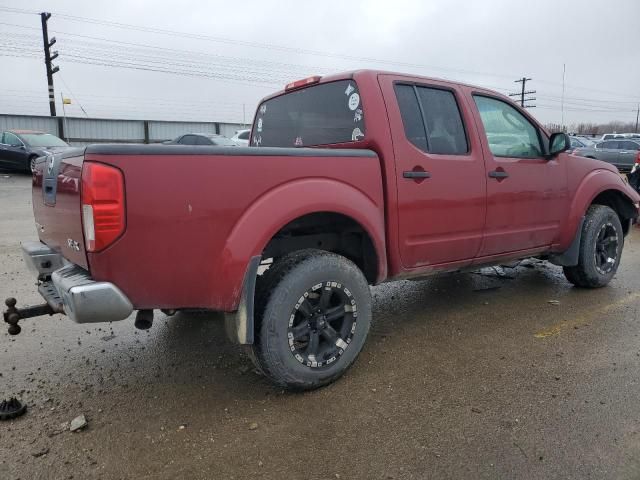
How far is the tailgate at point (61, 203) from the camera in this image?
8.07ft

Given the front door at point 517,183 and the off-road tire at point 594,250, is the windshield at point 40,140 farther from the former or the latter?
the off-road tire at point 594,250

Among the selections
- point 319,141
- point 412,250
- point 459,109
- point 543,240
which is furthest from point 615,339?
point 319,141

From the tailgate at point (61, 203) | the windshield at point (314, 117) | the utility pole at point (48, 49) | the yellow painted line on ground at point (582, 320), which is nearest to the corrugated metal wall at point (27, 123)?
the utility pole at point (48, 49)

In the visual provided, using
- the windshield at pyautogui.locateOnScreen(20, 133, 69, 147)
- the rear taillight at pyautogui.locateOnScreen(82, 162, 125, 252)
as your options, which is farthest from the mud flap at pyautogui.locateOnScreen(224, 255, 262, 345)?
the windshield at pyautogui.locateOnScreen(20, 133, 69, 147)

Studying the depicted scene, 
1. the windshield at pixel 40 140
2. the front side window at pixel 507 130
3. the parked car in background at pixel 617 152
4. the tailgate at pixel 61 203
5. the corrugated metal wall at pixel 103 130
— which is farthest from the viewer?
the corrugated metal wall at pixel 103 130

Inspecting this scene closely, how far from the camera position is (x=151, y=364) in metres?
3.40

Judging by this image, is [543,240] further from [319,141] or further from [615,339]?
[319,141]

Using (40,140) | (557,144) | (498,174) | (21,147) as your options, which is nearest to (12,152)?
(21,147)

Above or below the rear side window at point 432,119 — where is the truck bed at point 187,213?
below

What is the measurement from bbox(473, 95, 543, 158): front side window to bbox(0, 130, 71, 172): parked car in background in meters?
14.9

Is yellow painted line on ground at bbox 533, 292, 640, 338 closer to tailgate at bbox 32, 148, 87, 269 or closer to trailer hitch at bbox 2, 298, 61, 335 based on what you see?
tailgate at bbox 32, 148, 87, 269

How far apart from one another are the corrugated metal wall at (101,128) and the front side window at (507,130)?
23.0 m

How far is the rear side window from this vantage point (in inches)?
137

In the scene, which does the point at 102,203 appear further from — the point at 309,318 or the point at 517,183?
the point at 517,183
